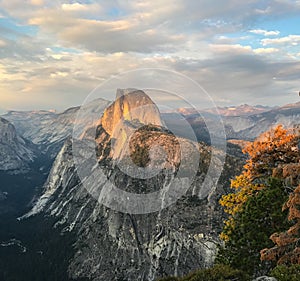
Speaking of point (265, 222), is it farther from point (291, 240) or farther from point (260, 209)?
point (291, 240)

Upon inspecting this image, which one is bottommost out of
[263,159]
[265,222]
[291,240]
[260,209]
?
[265,222]

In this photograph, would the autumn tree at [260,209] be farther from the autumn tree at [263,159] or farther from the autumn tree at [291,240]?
the autumn tree at [291,240]

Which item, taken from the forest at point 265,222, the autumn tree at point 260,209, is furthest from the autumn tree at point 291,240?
the autumn tree at point 260,209

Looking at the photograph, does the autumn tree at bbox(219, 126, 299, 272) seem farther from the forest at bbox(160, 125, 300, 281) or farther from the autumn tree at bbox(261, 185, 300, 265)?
the autumn tree at bbox(261, 185, 300, 265)

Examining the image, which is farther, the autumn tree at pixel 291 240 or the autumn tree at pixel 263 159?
the autumn tree at pixel 263 159

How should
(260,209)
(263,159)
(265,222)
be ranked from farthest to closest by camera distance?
(263,159), (265,222), (260,209)

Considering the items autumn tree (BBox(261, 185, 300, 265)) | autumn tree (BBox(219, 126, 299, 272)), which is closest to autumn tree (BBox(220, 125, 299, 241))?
autumn tree (BBox(219, 126, 299, 272))

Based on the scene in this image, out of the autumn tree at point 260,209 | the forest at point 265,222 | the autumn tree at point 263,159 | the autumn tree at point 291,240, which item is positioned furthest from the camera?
the autumn tree at point 263,159

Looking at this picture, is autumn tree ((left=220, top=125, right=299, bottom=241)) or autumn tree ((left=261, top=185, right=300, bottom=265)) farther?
autumn tree ((left=220, top=125, right=299, bottom=241))

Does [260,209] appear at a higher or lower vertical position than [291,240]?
lower

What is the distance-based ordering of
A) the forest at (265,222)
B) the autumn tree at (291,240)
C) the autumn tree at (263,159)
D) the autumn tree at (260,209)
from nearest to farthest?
the autumn tree at (291,240)
the forest at (265,222)
the autumn tree at (260,209)
the autumn tree at (263,159)

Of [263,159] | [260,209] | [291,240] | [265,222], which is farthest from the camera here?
[263,159]

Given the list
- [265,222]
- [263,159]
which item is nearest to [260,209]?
[265,222]
